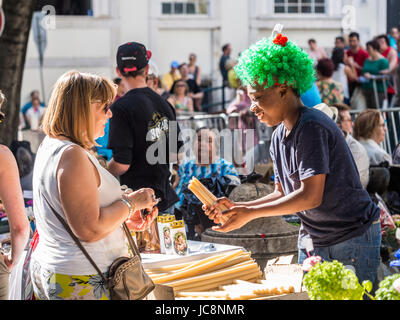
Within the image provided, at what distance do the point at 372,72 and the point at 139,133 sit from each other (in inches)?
359

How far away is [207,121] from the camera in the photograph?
10.8 meters

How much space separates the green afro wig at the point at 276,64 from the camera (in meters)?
3.20

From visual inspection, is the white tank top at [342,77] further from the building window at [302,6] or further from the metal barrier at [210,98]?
the building window at [302,6]

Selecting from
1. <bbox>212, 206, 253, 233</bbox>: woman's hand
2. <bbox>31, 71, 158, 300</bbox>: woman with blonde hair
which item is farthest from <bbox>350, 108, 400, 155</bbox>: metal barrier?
<bbox>31, 71, 158, 300</bbox>: woman with blonde hair

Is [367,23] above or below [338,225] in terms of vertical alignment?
above

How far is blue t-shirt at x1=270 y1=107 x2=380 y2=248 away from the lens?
10.3 feet

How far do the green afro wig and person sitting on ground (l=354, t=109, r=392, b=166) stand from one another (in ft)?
16.6

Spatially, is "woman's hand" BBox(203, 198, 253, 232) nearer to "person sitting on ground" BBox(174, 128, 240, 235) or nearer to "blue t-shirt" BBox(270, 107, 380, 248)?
"blue t-shirt" BBox(270, 107, 380, 248)

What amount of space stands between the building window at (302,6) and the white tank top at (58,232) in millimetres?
17230

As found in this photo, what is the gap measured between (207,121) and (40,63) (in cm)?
788

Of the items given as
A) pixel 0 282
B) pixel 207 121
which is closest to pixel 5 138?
pixel 207 121

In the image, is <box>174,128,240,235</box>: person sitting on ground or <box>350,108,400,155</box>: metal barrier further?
<box>350,108,400,155</box>: metal barrier

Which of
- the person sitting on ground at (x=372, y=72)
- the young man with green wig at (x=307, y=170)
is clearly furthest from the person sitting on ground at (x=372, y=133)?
the person sitting on ground at (x=372, y=72)
